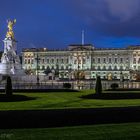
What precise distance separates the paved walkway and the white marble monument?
62.5 metres

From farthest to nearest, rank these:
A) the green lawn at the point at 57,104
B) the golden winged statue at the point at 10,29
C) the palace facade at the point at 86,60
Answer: the palace facade at the point at 86,60, the golden winged statue at the point at 10,29, the green lawn at the point at 57,104

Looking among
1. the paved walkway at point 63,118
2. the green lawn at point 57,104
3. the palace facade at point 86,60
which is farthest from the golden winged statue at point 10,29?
the palace facade at point 86,60

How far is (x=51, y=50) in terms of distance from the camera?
17738 centimetres

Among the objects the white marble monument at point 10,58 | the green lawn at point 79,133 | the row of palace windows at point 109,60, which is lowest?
the green lawn at point 79,133

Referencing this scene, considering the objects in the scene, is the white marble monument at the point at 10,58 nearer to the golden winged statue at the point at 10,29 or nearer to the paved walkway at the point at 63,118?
the golden winged statue at the point at 10,29

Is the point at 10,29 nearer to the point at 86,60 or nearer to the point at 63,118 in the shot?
the point at 63,118

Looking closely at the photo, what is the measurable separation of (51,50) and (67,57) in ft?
27.9

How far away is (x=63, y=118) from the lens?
1337 cm

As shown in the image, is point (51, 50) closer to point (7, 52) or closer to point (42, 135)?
point (7, 52)

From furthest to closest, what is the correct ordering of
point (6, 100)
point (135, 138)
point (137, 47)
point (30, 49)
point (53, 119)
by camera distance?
point (30, 49)
point (137, 47)
point (6, 100)
point (53, 119)
point (135, 138)

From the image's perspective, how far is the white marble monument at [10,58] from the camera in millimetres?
77438

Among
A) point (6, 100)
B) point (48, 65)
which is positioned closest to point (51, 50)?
point (48, 65)

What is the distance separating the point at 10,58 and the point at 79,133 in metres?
69.5

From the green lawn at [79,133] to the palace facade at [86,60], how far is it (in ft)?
490
